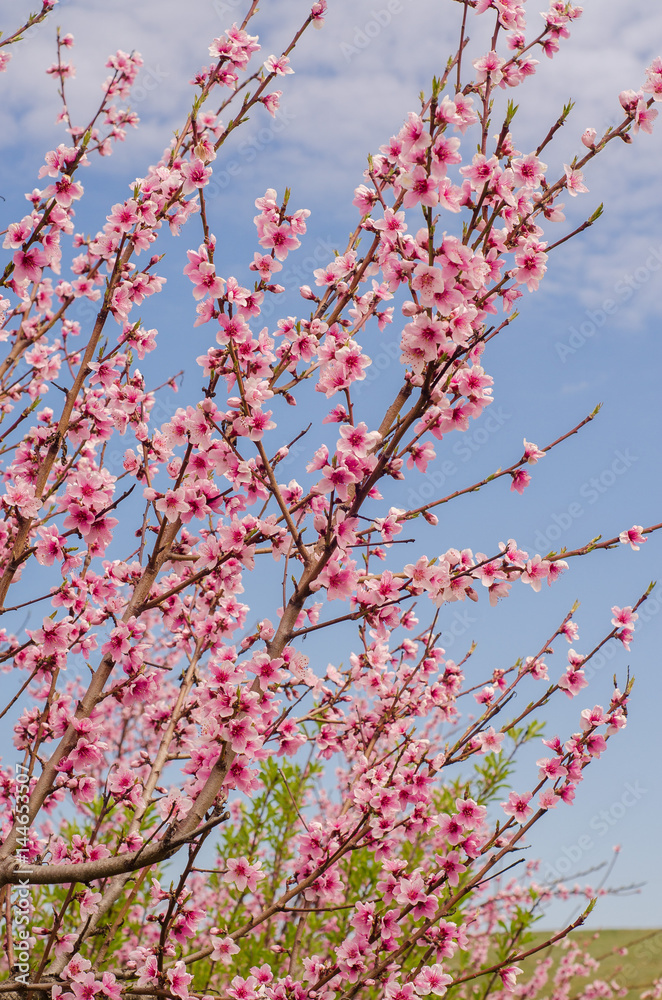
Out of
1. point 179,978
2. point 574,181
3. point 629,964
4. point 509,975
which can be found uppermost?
point 574,181

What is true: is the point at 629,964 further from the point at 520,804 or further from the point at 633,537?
the point at 633,537

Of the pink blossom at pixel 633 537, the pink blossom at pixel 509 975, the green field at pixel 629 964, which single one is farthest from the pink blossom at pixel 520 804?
the green field at pixel 629 964

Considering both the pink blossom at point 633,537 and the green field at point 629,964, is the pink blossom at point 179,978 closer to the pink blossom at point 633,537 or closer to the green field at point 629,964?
the pink blossom at point 633,537

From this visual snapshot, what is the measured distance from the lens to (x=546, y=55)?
381 cm

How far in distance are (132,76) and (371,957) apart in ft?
23.6

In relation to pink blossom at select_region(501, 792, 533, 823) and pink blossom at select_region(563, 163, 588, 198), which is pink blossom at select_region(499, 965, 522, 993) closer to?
pink blossom at select_region(501, 792, 533, 823)

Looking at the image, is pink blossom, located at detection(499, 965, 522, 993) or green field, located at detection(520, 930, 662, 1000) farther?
green field, located at detection(520, 930, 662, 1000)

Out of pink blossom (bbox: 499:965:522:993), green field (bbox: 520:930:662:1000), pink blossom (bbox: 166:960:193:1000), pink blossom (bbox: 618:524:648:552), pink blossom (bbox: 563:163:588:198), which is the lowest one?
green field (bbox: 520:930:662:1000)

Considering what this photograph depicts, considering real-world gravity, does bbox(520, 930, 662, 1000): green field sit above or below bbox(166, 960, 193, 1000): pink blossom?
below

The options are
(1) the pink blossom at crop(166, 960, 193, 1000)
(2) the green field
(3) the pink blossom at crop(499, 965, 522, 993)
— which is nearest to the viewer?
(1) the pink blossom at crop(166, 960, 193, 1000)

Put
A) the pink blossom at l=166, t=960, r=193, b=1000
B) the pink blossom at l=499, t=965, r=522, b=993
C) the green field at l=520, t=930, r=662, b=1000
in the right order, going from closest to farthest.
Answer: the pink blossom at l=166, t=960, r=193, b=1000, the pink blossom at l=499, t=965, r=522, b=993, the green field at l=520, t=930, r=662, b=1000

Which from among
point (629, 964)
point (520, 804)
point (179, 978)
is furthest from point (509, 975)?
point (629, 964)

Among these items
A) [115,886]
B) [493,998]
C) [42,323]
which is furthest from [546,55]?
[493,998]

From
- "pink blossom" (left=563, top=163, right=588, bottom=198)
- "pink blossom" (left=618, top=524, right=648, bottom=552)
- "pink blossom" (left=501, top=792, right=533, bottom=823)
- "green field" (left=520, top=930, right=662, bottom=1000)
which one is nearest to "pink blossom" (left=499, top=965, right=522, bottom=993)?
"pink blossom" (left=501, top=792, right=533, bottom=823)
